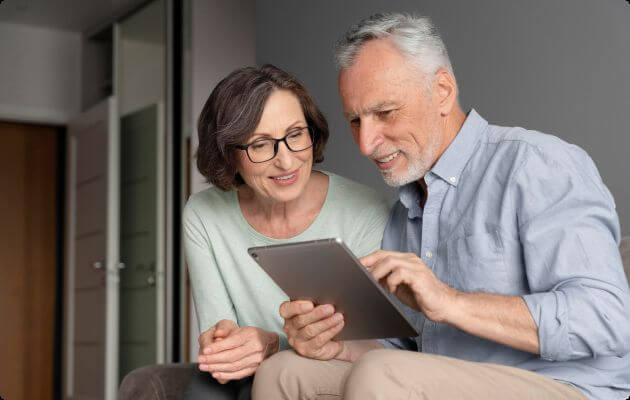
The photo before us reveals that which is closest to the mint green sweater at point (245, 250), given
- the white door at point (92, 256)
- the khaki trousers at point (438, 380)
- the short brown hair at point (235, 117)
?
the short brown hair at point (235, 117)

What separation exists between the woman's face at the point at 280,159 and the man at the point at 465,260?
0.25 m

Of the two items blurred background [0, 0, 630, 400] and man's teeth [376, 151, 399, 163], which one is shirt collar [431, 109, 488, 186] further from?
blurred background [0, 0, 630, 400]

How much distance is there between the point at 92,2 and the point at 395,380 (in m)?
4.98

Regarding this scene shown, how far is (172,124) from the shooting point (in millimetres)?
5039

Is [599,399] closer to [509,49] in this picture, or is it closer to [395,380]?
[395,380]

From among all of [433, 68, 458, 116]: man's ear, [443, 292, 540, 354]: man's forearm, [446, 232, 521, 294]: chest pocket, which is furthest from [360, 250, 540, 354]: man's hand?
[433, 68, 458, 116]: man's ear

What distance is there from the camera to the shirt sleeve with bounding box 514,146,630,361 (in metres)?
1.26

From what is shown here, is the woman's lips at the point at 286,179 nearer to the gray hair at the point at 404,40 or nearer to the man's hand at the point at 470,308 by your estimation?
the gray hair at the point at 404,40

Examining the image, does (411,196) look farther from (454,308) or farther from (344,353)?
(454,308)

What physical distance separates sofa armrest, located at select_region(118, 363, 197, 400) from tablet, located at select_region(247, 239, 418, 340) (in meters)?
0.58

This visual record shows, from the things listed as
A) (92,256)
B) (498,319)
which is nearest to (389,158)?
(498,319)

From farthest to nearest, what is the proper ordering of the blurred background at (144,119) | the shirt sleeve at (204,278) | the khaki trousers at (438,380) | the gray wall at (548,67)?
the blurred background at (144,119) → the gray wall at (548,67) → the shirt sleeve at (204,278) → the khaki trousers at (438,380)

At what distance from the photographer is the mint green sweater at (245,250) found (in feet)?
6.61

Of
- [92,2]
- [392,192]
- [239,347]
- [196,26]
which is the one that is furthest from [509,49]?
[92,2]
